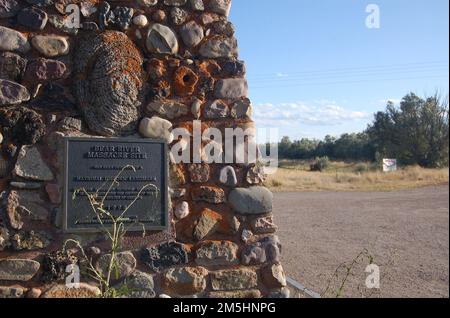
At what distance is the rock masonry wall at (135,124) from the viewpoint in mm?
3395

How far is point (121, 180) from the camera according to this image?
143 inches

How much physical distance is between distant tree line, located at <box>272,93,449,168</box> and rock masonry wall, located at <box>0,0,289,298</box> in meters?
32.7

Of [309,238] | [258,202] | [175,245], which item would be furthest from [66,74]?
[309,238]

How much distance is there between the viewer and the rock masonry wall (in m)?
3.39

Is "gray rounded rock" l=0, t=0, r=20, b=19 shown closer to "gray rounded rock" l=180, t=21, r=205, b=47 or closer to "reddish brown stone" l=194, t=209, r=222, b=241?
"gray rounded rock" l=180, t=21, r=205, b=47

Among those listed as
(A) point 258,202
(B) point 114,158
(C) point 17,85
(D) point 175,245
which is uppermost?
(C) point 17,85

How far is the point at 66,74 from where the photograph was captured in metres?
3.57

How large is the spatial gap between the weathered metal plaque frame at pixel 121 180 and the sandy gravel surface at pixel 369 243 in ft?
6.56

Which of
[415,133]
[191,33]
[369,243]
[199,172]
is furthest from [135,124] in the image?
[415,133]

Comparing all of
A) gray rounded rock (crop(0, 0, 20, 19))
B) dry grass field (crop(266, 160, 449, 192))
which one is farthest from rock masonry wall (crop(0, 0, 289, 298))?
dry grass field (crop(266, 160, 449, 192))

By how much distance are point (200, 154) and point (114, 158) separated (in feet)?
2.11

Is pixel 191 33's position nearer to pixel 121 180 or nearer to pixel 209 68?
pixel 209 68
